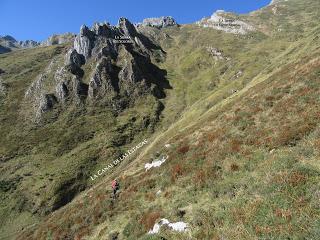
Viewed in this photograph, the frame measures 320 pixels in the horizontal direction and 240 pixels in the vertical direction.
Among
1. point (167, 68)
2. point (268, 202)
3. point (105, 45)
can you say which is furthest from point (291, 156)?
point (167, 68)

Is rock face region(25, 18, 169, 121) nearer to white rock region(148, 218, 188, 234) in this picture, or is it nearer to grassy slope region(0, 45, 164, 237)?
grassy slope region(0, 45, 164, 237)

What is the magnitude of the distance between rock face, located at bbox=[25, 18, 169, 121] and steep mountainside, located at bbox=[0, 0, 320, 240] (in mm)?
579

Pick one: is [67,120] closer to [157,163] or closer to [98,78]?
[98,78]

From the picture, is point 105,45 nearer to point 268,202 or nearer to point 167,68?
point 167,68

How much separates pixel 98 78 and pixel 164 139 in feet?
264

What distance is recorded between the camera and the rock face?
5221 inches

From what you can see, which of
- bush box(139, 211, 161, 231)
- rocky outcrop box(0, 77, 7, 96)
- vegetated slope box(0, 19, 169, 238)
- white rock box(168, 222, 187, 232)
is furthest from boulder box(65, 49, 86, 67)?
white rock box(168, 222, 187, 232)

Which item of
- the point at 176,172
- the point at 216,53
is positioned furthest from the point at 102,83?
the point at 176,172

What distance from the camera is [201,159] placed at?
29750 mm

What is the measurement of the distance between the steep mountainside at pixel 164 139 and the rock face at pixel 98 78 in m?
0.58

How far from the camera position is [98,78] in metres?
141

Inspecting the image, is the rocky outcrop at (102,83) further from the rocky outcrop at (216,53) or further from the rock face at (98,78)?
the rocky outcrop at (216,53)

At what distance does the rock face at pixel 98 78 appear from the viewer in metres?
133

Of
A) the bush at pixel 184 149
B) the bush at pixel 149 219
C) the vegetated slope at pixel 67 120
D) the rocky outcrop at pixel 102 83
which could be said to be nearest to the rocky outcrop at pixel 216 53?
the vegetated slope at pixel 67 120
